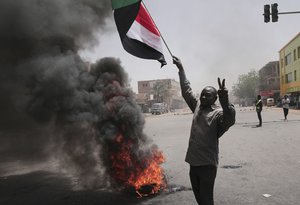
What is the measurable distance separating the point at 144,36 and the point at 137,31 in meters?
0.12

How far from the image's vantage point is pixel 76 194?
19.1 feet

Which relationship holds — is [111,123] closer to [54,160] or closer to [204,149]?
[204,149]

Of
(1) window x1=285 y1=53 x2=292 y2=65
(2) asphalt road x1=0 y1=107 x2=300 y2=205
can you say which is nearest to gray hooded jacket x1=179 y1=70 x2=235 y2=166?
(2) asphalt road x1=0 y1=107 x2=300 y2=205

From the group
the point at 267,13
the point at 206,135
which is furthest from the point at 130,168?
the point at 267,13

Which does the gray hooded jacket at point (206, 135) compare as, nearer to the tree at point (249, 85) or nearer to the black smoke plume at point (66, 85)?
the black smoke plume at point (66, 85)

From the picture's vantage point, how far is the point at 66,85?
6.27m

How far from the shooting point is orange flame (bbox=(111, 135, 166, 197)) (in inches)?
223

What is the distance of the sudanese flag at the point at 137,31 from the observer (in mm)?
4688

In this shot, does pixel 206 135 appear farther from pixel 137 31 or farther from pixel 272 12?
pixel 272 12

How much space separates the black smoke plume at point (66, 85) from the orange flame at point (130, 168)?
0.15 m

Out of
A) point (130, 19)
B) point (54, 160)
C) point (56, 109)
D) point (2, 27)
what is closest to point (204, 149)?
point (130, 19)

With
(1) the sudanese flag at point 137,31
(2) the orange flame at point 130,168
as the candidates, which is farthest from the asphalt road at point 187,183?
(1) the sudanese flag at point 137,31

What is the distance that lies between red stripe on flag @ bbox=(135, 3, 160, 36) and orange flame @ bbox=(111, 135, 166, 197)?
205 cm

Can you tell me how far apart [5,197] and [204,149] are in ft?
14.0
